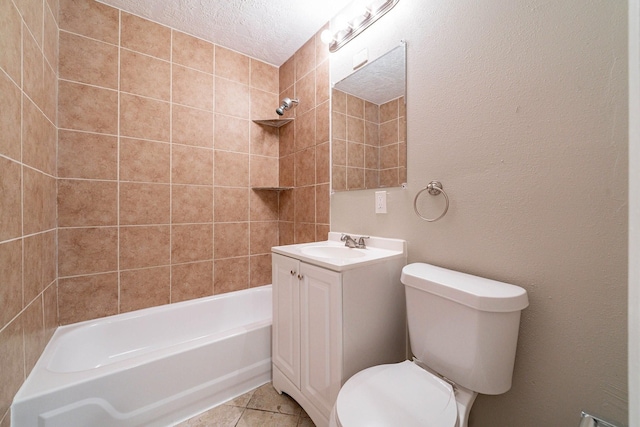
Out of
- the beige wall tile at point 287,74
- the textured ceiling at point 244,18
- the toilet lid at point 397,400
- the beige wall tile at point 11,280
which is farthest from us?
the beige wall tile at point 287,74

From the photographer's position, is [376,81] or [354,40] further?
[354,40]

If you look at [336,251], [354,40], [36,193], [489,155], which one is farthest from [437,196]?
[36,193]

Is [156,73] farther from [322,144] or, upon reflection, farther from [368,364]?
[368,364]

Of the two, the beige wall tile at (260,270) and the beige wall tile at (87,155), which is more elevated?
the beige wall tile at (87,155)

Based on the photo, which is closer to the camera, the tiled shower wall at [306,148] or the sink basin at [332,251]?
the sink basin at [332,251]

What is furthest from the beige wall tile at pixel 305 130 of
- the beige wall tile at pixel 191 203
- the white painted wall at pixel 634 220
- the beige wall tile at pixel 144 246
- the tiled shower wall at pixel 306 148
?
the white painted wall at pixel 634 220

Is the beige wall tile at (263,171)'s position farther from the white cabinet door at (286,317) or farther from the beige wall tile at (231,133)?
the white cabinet door at (286,317)

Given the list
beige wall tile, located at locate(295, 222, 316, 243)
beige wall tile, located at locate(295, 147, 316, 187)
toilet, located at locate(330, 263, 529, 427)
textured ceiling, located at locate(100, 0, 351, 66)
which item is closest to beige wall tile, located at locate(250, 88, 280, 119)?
textured ceiling, located at locate(100, 0, 351, 66)

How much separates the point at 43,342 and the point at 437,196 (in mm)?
2046

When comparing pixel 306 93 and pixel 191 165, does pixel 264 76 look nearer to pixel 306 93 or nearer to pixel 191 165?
pixel 306 93

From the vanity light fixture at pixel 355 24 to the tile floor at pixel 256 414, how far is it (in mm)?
2154

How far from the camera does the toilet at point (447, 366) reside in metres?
0.80

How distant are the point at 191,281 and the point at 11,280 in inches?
41.4

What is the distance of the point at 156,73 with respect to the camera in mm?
1768
